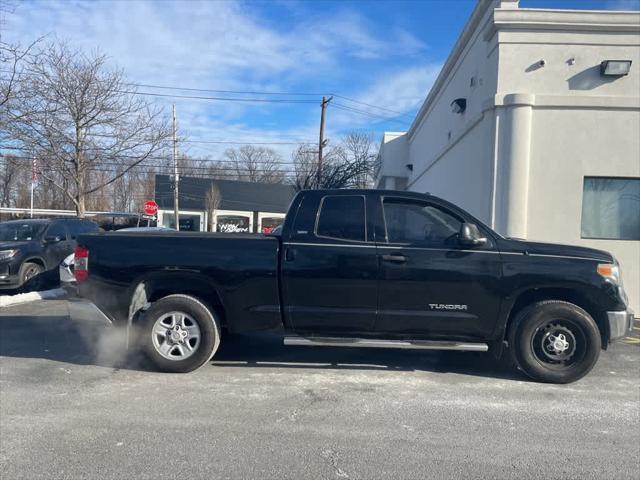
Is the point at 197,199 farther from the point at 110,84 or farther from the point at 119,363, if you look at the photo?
the point at 119,363

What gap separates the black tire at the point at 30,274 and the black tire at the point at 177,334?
7.04m

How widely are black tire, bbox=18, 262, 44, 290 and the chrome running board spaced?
819cm

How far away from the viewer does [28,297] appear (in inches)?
400

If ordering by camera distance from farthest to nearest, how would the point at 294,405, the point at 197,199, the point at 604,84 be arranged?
the point at 197,199 → the point at 604,84 → the point at 294,405

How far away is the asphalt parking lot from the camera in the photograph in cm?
356

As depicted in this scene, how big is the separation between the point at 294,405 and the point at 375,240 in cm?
192

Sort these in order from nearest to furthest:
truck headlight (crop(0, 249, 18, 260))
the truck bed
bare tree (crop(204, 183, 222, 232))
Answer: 1. the truck bed
2. truck headlight (crop(0, 249, 18, 260))
3. bare tree (crop(204, 183, 222, 232))

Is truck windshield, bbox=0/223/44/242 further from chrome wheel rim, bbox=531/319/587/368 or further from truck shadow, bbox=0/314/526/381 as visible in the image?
chrome wheel rim, bbox=531/319/587/368

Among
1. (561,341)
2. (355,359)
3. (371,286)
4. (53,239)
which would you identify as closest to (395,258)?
(371,286)

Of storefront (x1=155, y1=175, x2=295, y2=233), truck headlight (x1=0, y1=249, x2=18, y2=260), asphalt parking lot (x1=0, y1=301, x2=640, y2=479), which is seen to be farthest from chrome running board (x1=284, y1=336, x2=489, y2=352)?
storefront (x1=155, y1=175, x2=295, y2=233)

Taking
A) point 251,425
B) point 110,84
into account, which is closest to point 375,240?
point 251,425

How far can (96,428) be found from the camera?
4145 millimetres

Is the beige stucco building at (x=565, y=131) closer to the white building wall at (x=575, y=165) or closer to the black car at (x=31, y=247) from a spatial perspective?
the white building wall at (x=575, y=165)

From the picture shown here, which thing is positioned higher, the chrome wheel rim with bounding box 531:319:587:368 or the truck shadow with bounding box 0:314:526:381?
the chrome wheel rim with bounding box 531:319:587:368
